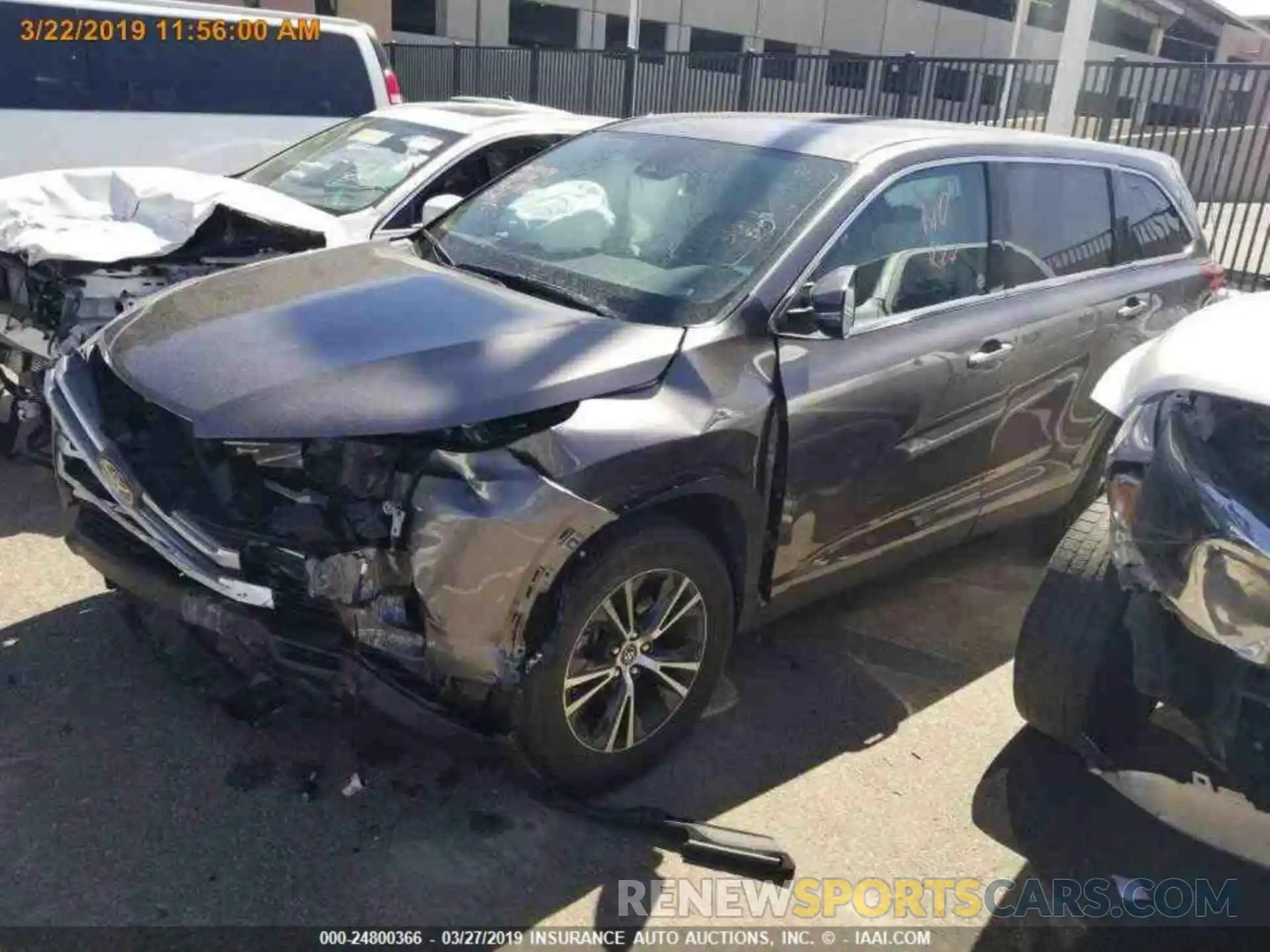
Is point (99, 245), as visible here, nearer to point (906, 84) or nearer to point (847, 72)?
point (906, 84)

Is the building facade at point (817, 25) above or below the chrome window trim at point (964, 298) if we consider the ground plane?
above

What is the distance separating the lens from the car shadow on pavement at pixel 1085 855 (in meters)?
2.72

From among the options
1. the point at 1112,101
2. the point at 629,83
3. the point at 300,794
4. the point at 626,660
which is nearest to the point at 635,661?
the point at 626,660

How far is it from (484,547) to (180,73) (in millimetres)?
6430

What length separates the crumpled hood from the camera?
8.39 ft

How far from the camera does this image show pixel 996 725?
3.59 metres

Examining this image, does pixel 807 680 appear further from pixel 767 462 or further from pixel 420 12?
pixel 420 12

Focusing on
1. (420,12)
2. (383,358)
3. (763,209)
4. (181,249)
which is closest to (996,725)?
(763,209)

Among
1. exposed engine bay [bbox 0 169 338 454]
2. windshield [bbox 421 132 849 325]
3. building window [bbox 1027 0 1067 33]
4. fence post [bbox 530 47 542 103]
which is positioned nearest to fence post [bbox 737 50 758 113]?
fence post [bbox 530 47 542 103]

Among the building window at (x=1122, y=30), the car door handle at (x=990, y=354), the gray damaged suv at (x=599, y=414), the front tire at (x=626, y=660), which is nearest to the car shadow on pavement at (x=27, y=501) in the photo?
the gray damaged suv at (x=599, y=414)

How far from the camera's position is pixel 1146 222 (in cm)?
465

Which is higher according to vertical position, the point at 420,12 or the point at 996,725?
the point at 420,12

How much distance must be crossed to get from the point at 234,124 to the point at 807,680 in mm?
6250

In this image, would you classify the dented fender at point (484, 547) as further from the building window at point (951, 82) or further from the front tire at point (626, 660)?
the building window at point (951, 82)
